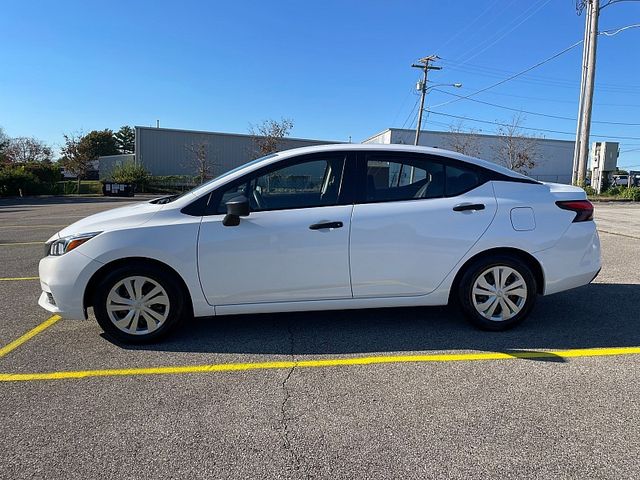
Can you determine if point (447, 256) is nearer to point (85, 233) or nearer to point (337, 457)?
point (337, 457)

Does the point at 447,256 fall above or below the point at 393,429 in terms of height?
above

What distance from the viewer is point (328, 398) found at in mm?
3027

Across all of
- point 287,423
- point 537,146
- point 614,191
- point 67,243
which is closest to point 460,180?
point 287,423

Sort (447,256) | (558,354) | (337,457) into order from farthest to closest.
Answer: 1. (447,256)
2. (558,354)
3. (337,457)

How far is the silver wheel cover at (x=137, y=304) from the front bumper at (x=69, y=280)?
227 millimetres

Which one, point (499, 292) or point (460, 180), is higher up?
point (460, 180)

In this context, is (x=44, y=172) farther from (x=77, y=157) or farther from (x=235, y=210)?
(x=235, y=210)

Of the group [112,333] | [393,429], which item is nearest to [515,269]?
[393,429]

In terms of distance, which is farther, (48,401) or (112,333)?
(112,333)

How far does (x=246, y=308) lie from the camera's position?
154 inches

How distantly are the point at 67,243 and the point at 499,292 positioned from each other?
375 cm

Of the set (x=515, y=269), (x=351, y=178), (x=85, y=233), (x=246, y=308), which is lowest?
(x=246, y=308)

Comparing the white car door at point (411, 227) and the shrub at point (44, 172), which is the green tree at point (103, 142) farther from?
the white car door at point (411, 227)

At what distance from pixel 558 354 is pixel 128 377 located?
3350 mm
